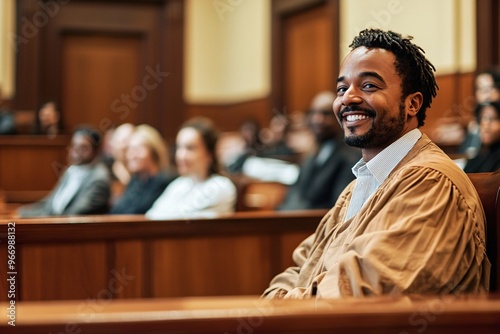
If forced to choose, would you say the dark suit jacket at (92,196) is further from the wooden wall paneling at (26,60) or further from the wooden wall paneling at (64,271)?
the wooden wall paneling at (26,60)

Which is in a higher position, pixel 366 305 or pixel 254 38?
pixel 254 38

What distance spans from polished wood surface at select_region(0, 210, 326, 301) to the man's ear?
121cm

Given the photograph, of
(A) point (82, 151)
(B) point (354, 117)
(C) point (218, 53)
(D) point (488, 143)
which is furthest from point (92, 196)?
(C) point (218, 53)

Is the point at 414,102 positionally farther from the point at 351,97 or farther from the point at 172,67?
the point at 172,67

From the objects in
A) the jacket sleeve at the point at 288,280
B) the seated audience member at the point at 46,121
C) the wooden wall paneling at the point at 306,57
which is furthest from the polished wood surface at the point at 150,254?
the seated audience member at the point at 46,121

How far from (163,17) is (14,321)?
27.9 ft

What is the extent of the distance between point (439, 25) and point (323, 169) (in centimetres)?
216

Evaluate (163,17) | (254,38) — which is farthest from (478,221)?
(163,17)

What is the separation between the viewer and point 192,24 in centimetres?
937

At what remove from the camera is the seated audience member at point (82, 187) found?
4.26 m

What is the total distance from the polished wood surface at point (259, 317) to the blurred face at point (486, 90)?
3407 millimetres

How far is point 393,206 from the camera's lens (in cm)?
155

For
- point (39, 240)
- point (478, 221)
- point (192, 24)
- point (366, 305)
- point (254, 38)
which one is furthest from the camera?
point (192, 24)

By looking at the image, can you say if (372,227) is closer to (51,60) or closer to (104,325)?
(104,325)
